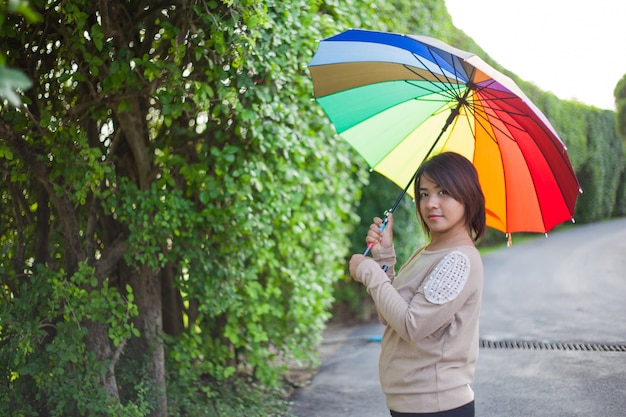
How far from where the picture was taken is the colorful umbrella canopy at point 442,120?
2889mm

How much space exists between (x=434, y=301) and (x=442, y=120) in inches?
52.9

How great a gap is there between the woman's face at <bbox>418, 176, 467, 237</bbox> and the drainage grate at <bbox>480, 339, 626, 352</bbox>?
3703 millimetres

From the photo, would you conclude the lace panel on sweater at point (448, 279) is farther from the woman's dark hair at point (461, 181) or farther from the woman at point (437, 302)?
the woman's dark hair at point (461, 181)

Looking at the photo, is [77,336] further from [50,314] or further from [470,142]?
[470,142]

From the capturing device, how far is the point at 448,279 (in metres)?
2.23

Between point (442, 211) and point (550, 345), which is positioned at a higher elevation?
point (442, 211)

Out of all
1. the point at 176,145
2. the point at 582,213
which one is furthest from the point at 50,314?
the point at 582,213

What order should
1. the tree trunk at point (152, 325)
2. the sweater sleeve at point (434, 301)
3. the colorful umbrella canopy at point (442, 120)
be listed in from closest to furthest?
the sweater sleeve at point (434, 301)
the colorful umbrella canopy at point (442, 120)
the tree trunk at point (152, 325)

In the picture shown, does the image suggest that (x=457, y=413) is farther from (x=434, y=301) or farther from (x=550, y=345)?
(x=550, y=345)

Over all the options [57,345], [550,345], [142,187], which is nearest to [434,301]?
[57,345]

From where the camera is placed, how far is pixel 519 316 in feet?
24.5

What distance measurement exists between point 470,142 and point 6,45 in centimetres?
266

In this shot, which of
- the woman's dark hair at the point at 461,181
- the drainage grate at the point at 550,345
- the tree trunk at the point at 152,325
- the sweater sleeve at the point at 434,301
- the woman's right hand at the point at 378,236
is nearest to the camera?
the sweater sleeve at the point at 434,301

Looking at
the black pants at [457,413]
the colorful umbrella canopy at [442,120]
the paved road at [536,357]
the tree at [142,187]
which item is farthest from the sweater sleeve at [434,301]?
the paved road at [536,357]
